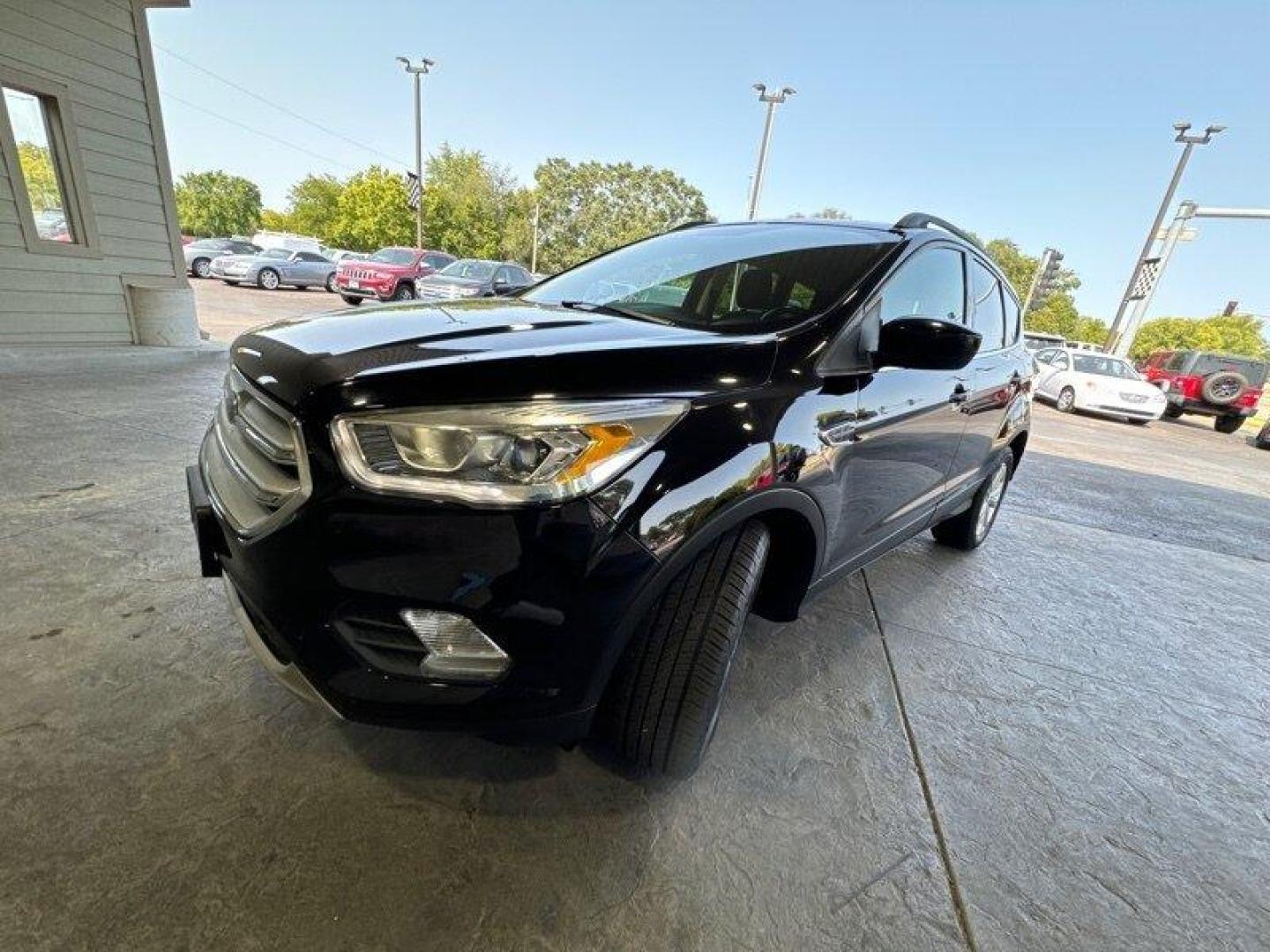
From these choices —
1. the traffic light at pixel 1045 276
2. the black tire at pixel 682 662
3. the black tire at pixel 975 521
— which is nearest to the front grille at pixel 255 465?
the black tire at pixel 682 662

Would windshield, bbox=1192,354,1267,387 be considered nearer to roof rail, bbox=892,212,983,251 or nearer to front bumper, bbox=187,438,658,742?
roof rail, bbox=892,212,983,251

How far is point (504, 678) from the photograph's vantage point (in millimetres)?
1223

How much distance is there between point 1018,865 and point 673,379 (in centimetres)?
151

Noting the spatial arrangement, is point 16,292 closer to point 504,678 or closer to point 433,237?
point 504,678

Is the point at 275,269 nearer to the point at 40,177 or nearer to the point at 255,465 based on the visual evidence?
the point at 40,177

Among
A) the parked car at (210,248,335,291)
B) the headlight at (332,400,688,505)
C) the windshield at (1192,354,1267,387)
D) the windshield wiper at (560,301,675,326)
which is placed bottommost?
the parked car at (210,248,335,291)

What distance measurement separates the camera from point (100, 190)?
19.4 feet

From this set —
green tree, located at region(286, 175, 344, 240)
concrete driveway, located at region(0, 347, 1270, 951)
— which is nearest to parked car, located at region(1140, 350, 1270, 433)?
concrete driveway, located at region(0, 347, 1270, 951)

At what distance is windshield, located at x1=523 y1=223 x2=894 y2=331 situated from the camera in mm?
1937

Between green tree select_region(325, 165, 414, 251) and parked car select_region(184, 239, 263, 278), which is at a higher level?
green tree select_region(325, 165, 414, 251)

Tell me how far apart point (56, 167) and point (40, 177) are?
165 mm

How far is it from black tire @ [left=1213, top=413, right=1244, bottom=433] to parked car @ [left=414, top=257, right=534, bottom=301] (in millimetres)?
15770

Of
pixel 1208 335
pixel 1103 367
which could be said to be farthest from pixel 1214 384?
pixel 1208 335

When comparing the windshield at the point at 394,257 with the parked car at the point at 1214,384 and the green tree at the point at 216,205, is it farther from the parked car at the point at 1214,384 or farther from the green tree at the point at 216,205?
the green tree at the point at 216,205
